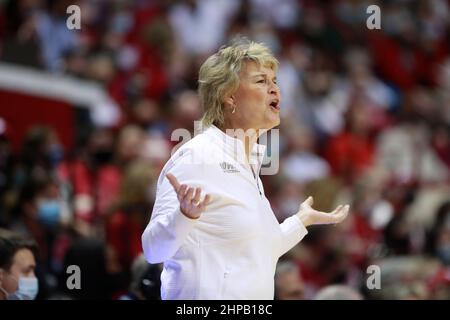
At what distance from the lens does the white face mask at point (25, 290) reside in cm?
505

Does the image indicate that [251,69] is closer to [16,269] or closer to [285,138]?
[16,269]

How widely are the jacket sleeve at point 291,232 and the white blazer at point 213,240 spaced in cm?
18

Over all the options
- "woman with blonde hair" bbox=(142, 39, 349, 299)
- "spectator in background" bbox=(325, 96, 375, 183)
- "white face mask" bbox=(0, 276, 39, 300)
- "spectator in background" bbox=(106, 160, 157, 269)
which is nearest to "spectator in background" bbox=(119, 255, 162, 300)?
"white face mask" bbox=(0, 276, 39, 300)

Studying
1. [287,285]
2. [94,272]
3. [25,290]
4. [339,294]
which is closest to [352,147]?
[94,272]

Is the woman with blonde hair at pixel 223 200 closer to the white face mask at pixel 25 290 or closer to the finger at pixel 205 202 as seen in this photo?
the finger at pixel 205 202

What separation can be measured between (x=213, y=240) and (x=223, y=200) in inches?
6.0

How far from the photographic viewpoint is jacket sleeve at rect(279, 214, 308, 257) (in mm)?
4441

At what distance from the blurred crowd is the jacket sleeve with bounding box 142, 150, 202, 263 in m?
1.18

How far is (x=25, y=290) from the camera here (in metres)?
5.16

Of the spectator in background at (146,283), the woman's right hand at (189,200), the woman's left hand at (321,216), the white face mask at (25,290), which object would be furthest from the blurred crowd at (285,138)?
the woman's right hand at (189,200)

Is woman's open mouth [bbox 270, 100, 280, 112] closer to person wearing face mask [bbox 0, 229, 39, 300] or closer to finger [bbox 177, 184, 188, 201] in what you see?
finger [bbox 177, 184, 188, 201]
